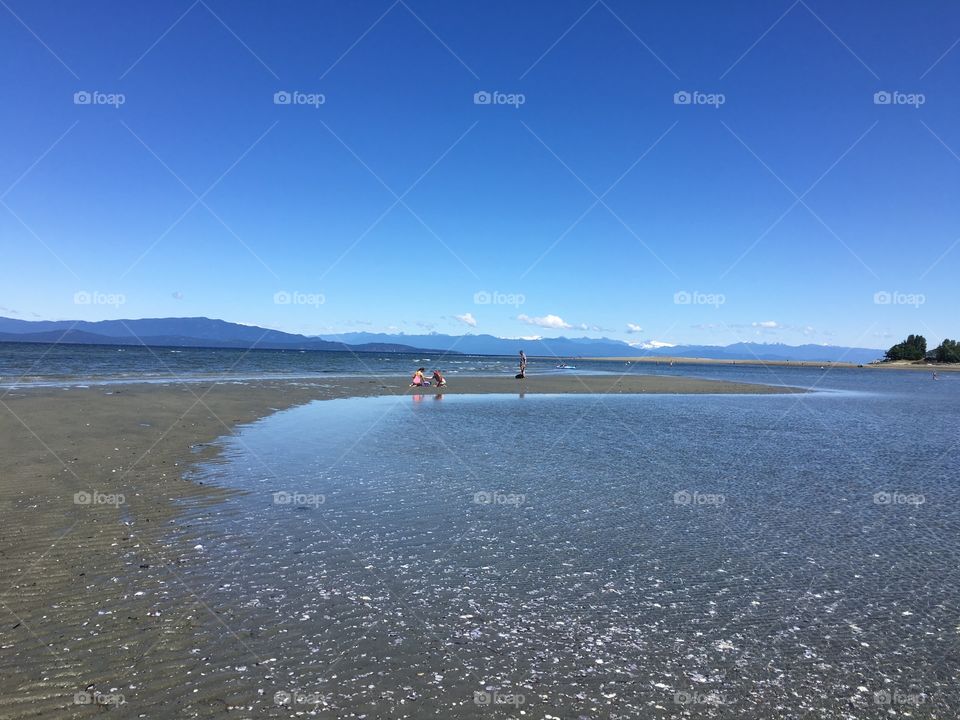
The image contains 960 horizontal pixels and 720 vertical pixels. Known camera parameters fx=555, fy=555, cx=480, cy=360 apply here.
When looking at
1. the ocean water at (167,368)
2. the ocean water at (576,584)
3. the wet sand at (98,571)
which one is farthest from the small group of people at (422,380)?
the ocean water at (576,584)

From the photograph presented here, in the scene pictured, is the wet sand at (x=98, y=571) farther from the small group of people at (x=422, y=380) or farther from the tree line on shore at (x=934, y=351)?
the tree line on shore at (x=934, y=351)

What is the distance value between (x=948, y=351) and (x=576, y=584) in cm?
24178

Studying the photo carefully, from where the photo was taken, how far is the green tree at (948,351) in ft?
616

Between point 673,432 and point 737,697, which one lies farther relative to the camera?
point 673,432

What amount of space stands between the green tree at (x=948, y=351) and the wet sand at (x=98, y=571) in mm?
239110

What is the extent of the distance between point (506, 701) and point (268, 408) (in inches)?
983

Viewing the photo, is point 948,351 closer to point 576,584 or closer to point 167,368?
point 167,368

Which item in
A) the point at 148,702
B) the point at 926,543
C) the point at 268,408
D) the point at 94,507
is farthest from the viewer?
the point at 268,408

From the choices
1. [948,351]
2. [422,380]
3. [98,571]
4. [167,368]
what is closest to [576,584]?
[98,571]

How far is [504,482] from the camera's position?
13.5 meters

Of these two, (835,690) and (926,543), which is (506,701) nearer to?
(835,690)

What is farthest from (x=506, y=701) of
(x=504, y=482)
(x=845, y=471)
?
(x=845, y=471)

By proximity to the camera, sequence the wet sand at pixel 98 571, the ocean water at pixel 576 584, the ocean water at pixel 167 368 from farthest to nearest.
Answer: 1. the ocean water at pixel 167 368
2. the ocean water at pixel 576 584
3. the wet sand at pixel 98 571

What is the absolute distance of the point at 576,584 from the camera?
25.3 feet
